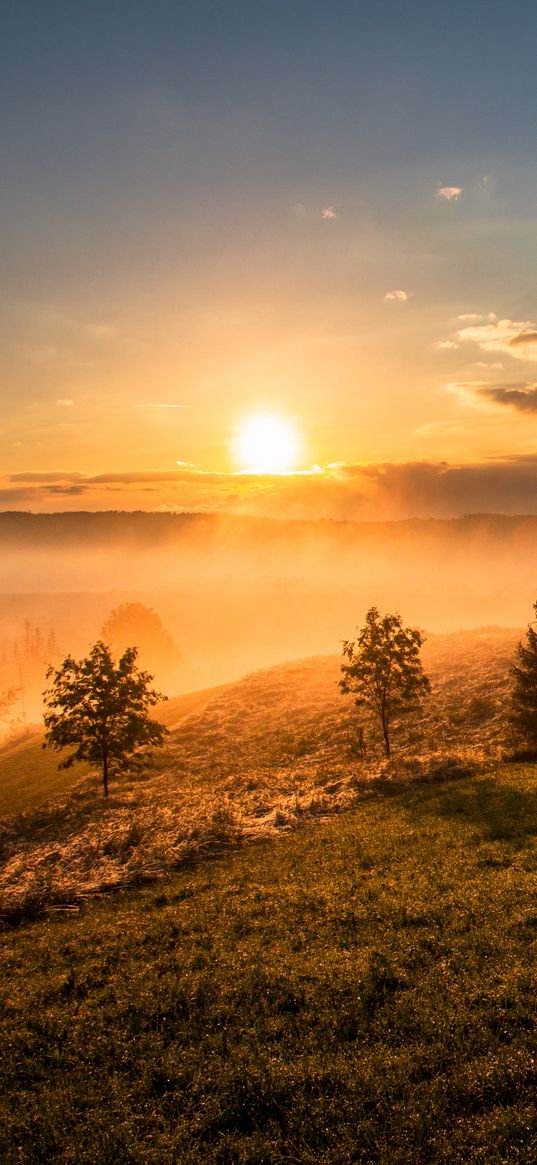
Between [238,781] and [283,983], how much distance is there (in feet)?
103

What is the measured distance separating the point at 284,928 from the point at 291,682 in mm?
71961

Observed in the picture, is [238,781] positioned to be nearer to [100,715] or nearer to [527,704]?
[100,715]

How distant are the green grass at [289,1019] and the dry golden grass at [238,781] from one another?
6116 millimetres

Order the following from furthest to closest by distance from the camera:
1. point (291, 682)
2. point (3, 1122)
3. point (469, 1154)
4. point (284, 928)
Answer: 1. point (291, 682)
2. point (284, 928)
3. point (3, 1122)
4. point (469, 1154)

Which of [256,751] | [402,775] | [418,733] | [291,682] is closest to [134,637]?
[291,682]

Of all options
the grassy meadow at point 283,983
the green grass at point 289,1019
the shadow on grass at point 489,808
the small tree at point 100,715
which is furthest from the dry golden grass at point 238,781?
the green grass at point 289,1019

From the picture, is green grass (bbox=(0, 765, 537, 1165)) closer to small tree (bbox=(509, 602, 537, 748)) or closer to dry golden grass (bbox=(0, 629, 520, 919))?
dry golden grass (bbox=(0, 629, 520, 919))

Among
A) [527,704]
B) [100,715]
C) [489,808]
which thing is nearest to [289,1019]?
[489,808]

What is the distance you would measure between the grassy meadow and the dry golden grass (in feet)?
1.10

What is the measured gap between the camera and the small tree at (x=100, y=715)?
49.4m

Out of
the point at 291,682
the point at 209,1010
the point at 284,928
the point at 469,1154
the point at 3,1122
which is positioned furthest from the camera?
the point at 291,682

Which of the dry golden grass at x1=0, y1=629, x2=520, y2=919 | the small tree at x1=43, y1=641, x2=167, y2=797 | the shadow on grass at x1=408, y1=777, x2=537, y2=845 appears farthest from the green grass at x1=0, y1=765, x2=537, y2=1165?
the small tree at x1=43, y1=641, x2=167, y2=797

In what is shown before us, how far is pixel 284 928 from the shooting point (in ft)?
64.7

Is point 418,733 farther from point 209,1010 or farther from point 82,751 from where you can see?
point 209,1010
